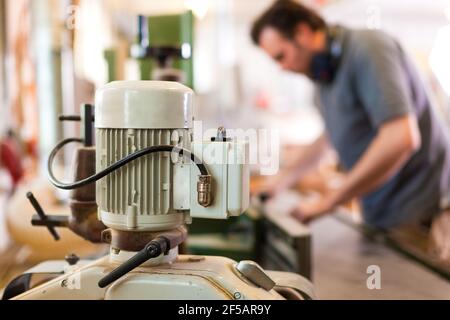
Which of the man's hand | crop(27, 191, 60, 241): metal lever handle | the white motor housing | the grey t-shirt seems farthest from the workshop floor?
crop(27, 191, 60, 241): metal lever handle

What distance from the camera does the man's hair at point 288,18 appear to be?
5.52 ft

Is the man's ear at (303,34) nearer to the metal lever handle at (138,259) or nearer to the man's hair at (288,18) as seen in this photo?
the man's hair at (288,18)

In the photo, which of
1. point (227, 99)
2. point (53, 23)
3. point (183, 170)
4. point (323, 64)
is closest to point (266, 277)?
point (183, 170)

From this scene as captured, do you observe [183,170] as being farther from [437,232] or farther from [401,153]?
[437,232]

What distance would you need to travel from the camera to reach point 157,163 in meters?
0.61

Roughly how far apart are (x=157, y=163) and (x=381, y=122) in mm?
1037

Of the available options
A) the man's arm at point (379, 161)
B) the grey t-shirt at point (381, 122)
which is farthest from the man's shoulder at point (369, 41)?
the man's arm at point (379, 161)

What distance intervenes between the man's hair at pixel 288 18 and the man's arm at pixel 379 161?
0.50m

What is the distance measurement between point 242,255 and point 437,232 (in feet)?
2.14

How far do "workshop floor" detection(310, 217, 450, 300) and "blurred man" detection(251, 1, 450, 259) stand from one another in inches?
5.1

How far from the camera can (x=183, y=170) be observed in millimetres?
619

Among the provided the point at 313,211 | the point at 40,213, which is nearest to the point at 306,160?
the point at 313,211

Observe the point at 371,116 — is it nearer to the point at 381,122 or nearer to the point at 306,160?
the point at 381,122

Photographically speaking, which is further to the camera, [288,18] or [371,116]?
[288,18]
